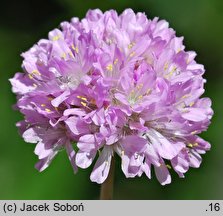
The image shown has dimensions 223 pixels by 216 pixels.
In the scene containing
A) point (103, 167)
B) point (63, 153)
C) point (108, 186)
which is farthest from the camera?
point (63, 153)

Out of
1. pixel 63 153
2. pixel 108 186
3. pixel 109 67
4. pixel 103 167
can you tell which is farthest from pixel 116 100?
pixel 63 153

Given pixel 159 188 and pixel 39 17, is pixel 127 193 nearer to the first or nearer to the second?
pixel 159 188

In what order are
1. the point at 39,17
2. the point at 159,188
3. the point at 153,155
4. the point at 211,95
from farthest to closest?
the point at 39,17, the point at 211,95, the point at 159,188, the point at 153,155

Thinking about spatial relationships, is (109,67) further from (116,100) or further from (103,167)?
(103,167)

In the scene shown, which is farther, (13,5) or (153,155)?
(13,5)

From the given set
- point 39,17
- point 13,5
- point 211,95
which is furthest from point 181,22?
point 13,5

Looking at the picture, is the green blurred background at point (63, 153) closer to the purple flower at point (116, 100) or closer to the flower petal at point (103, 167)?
the purple flower at point (116, 100)

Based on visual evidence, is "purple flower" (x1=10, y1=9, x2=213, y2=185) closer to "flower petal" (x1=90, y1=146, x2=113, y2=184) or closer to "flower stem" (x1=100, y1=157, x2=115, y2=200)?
"flower petal" (x1=90, y1=146, x2=113, y2=184)
